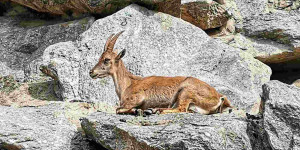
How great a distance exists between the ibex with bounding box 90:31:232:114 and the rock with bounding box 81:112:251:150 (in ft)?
3.19

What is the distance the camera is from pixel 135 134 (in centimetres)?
900

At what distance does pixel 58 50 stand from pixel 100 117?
13.4ft

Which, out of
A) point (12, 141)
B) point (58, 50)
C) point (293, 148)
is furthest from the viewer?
point (58, 50)

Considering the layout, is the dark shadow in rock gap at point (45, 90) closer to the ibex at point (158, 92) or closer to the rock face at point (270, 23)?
the ibex at point (158, 92)

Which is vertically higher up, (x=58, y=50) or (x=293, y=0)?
(x=293, y=0)

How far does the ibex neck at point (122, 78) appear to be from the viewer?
1198 cm

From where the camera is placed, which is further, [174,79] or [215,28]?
[215,28]

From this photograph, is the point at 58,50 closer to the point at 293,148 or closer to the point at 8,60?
the point at 8,60

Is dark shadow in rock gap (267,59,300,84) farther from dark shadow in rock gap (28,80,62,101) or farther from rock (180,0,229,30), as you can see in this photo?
dark shadow in rock gap (28,80,62,101)

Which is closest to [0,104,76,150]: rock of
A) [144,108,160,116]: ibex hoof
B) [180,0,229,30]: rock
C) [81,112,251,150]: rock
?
A: [81,112,251,150]: rock

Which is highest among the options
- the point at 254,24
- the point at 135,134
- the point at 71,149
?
the point at 254,24

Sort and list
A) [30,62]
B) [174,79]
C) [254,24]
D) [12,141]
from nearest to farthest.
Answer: [12,141] → [174,79] → [30,62] → [254,24]

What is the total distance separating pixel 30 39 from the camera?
15.4 metres

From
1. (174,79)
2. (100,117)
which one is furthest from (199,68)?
→ (100,117)
